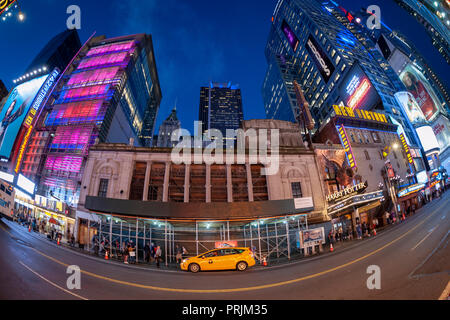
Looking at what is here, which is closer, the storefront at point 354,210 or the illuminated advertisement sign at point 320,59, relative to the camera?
the storefront at point 354,210

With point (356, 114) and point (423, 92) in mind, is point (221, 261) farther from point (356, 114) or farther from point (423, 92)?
point (423, 92)

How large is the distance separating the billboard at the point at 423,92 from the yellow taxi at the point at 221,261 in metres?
96.6

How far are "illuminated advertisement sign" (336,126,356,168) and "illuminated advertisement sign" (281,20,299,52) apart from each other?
235 feet

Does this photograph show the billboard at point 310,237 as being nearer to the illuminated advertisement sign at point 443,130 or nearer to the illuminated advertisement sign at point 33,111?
the illuminated advertisement sign at point 33,111

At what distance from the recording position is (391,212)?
1180 inches

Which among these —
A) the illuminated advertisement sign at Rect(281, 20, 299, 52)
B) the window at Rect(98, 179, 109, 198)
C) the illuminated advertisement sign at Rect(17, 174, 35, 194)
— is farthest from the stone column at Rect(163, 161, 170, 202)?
the illuminated advertisement sign at Rect(281, 20, 299, 52)

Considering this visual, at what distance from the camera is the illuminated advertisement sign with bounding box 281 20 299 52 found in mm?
83125

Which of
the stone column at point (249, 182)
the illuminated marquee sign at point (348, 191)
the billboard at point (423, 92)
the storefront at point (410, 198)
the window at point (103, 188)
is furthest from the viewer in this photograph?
the billboard at point (423, 92)

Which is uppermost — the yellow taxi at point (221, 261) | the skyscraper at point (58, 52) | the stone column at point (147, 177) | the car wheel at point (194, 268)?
the skyscraper at point (58, 52)

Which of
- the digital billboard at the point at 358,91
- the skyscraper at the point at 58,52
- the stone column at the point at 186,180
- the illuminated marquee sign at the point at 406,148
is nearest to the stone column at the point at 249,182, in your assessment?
the stone column at the point at 186,180

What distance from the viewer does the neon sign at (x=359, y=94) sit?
1925 inches
